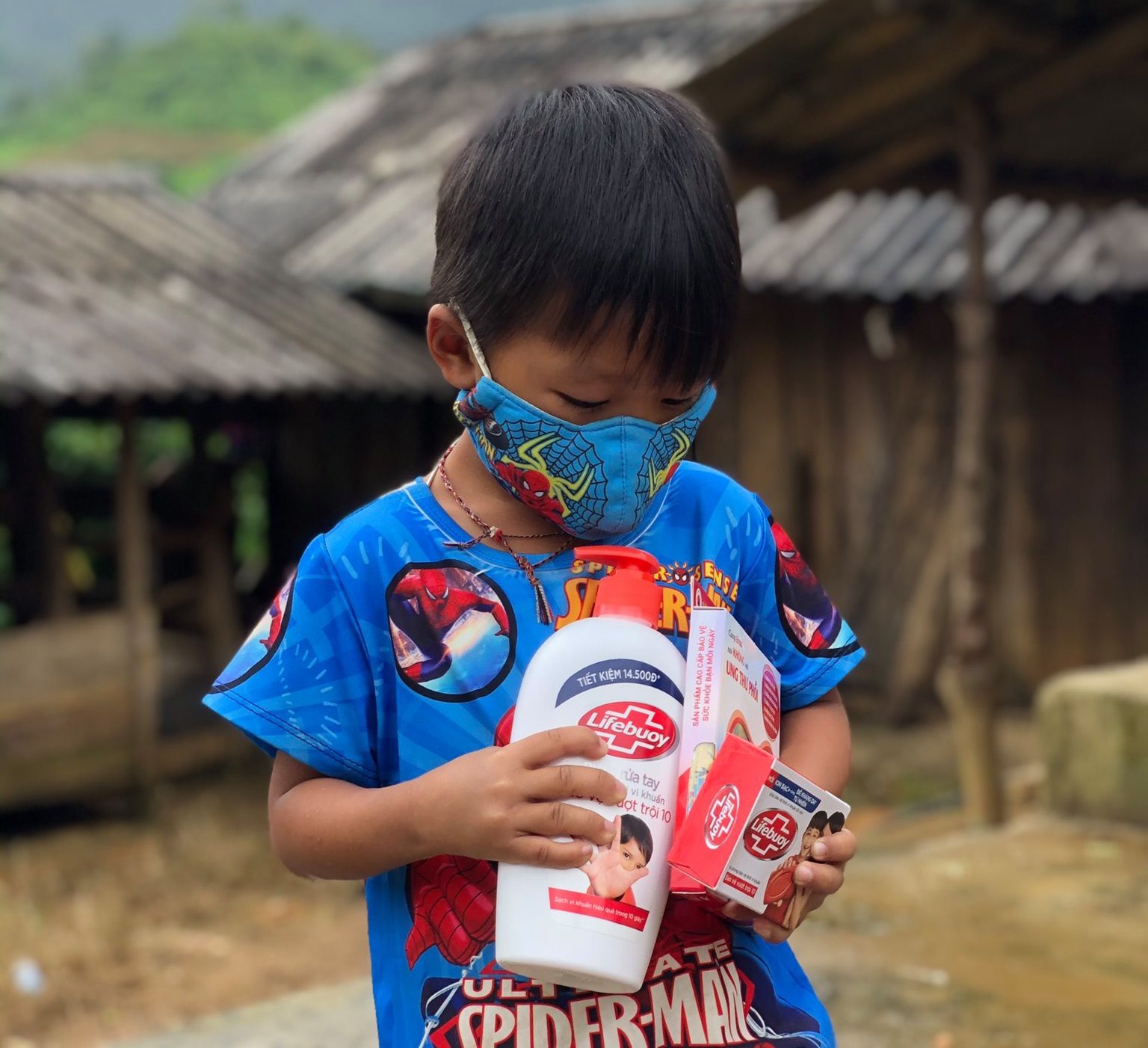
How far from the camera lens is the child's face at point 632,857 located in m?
1.18

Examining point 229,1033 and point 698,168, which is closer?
point 698,168

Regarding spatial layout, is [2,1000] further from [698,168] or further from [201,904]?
[698,168]

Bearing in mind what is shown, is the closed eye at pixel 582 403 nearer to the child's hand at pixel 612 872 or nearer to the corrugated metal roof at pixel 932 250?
the child's hand at pixel 612 872

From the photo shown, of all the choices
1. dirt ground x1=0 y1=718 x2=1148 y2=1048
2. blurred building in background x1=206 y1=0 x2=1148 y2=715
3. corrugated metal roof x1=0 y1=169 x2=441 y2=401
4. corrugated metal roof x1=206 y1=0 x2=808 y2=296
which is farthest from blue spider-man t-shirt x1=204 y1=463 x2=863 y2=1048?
corrugated metal roof x1=206 y1=0 x2=808 y2=296

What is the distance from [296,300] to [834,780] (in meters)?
7.62

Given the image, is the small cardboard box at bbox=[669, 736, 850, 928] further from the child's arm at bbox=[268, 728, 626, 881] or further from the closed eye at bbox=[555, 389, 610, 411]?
the closed eye at bbox=[555, 389, 610, 411]

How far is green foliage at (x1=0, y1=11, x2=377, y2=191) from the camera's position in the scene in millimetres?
27453

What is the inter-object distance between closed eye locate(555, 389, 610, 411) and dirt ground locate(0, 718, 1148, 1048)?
1825 millimetres

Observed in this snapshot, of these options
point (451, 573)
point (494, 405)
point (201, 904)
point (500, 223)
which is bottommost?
point (201, 904)

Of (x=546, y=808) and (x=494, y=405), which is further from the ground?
(x=494, y=405)

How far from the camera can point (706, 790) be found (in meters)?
1.19

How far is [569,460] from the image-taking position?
1320 millimetres

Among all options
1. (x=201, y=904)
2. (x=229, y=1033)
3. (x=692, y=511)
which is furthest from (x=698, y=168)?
(x=201, y=904)

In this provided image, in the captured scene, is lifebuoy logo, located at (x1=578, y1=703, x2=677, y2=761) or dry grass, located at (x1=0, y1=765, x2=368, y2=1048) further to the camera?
dry grass, located at (x1=0, y1=765, x2=368, y2=1048)
